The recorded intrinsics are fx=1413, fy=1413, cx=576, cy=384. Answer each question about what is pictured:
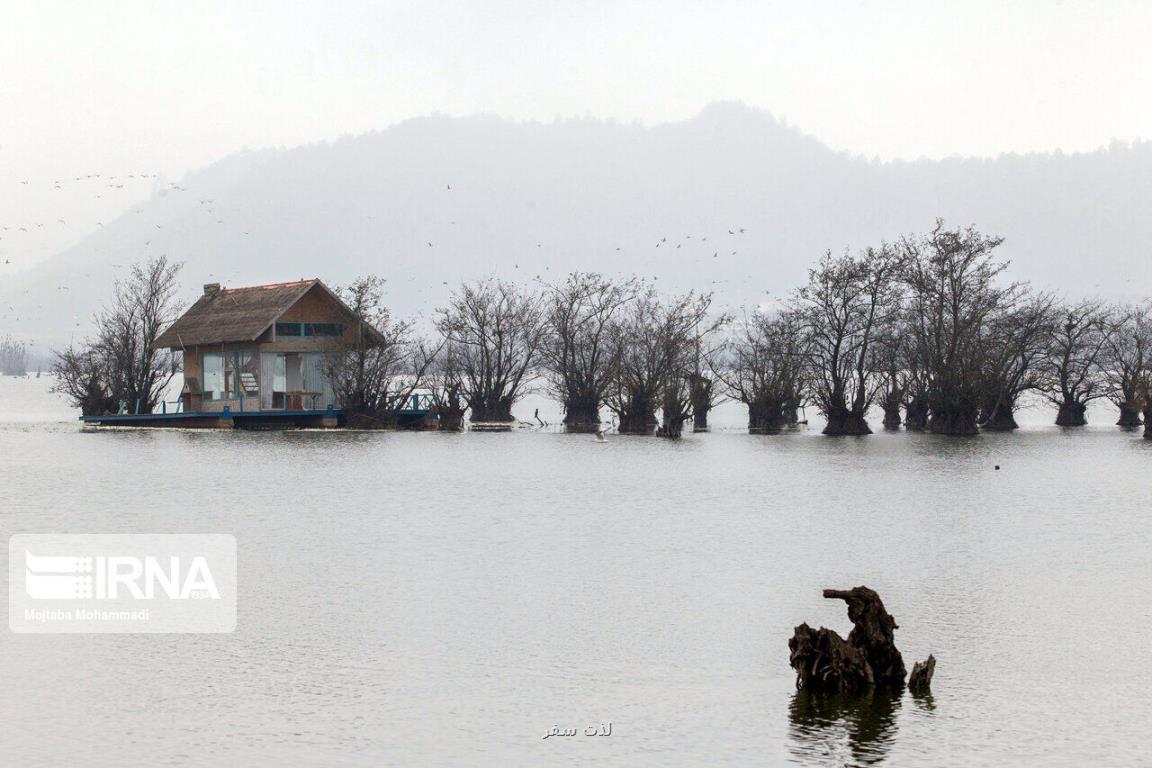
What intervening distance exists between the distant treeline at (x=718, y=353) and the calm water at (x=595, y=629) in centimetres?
2649

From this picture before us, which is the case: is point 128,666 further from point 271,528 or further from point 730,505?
point 730,505

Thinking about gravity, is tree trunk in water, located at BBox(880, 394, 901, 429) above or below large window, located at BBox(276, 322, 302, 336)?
below

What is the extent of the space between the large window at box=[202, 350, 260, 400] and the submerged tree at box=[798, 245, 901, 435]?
87.9 ft

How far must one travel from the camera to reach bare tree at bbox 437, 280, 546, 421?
75438 millimetres

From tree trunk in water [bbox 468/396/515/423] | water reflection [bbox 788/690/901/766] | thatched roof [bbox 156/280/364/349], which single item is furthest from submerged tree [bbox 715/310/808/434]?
water reflection [bbox 788/690/901/766]

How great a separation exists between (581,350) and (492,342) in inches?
239

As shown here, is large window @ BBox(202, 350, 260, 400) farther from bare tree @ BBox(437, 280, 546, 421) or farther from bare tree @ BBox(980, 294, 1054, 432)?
bare tree @ BBox(980, 294, 1054, 432)

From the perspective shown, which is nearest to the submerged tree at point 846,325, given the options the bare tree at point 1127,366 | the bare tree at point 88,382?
the bare tree at point 1127,366

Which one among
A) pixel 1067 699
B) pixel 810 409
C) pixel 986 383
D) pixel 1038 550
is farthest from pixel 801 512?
pixel 810 409

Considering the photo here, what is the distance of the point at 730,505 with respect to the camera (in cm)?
3553

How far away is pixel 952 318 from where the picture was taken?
73.4 m

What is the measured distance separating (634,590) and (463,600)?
2821mm

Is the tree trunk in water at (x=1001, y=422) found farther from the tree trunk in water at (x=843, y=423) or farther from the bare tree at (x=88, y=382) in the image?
the bare tree at (x=88, y=382)

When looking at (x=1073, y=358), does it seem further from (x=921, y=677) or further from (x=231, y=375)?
(x=921, y=677)
